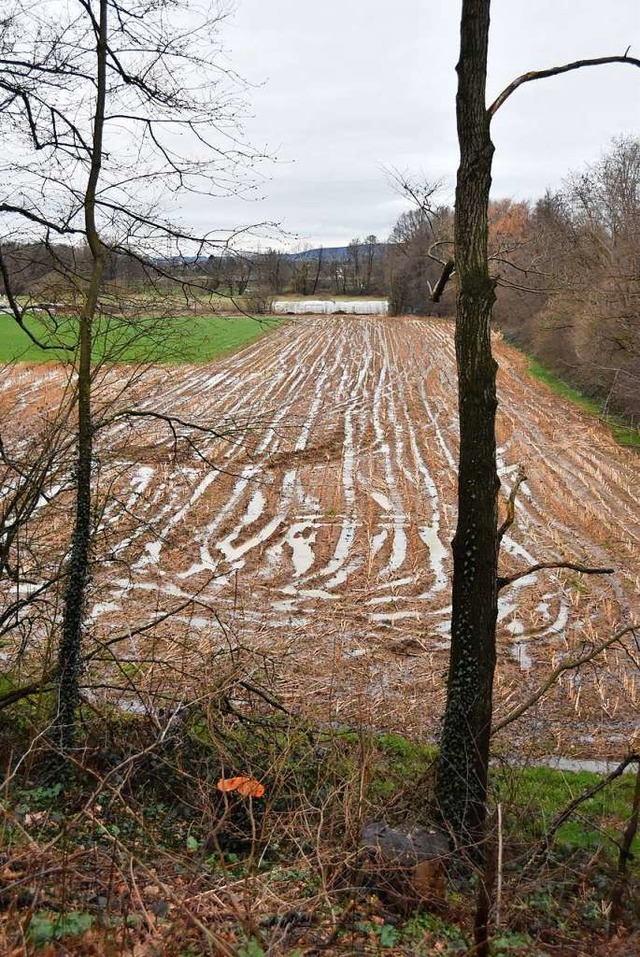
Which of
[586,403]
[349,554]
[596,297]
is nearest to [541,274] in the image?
[349,554]

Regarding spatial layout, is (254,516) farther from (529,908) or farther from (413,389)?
(413,389)

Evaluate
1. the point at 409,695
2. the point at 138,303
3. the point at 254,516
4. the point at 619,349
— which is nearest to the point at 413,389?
the point at 619,349

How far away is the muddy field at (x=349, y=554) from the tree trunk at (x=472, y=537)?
4.59 feet

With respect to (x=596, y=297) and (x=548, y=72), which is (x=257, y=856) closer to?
(x=548, y=72)

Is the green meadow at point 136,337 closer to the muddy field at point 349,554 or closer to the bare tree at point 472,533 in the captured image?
the muddy field at point 349,554

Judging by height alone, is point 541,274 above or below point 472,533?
above

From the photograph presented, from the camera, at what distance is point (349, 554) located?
14555 millimetres

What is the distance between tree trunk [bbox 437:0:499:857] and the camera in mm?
6008

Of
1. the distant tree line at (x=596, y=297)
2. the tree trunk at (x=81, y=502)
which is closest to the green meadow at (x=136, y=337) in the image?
the tree trunk at (x=81, y=502)

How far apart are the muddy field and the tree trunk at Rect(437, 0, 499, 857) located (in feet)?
4.59

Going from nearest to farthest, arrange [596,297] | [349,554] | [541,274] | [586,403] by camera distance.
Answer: [541,274] → [349,554] → [596,297] → [586,403]

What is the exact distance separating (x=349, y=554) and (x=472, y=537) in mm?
8512

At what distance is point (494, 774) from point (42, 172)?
7.83 metres

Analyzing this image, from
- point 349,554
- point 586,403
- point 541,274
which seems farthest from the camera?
point 586,403
